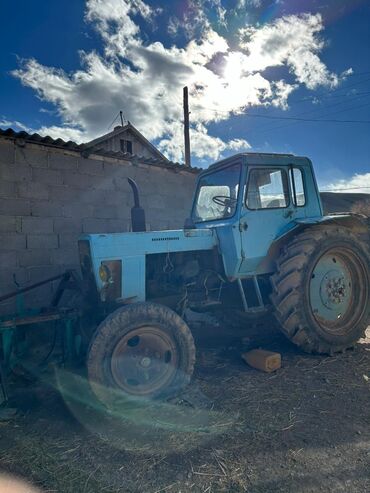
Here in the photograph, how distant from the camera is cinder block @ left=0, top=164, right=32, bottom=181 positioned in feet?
17.3

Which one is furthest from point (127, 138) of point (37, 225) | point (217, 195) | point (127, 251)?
point (127, 251)

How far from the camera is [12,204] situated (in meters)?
5.33

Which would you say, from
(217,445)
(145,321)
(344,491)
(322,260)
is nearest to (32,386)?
(145,321)

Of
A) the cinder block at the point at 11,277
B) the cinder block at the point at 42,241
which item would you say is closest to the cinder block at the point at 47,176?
the cinder block at the point at 42,241

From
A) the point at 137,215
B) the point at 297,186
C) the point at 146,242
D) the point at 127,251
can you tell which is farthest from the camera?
the point at 297,186

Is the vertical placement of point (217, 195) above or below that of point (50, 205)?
below

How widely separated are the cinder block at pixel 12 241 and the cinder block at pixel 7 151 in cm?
116

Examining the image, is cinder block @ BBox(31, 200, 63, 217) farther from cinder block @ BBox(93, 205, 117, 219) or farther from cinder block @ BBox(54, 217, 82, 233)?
cinder block @ BBox(93, 205, 117, 219)

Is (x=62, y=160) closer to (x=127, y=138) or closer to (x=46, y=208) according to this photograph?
(x=46, y=208)

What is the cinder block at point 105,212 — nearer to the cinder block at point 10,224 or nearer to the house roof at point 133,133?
the cinder block at point 10,224

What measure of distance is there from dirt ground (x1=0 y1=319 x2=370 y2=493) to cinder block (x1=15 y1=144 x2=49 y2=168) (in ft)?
11.5

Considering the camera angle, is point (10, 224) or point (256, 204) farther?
point (10, 224)

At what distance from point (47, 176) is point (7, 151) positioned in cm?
70

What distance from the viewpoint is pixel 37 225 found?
5.57m
